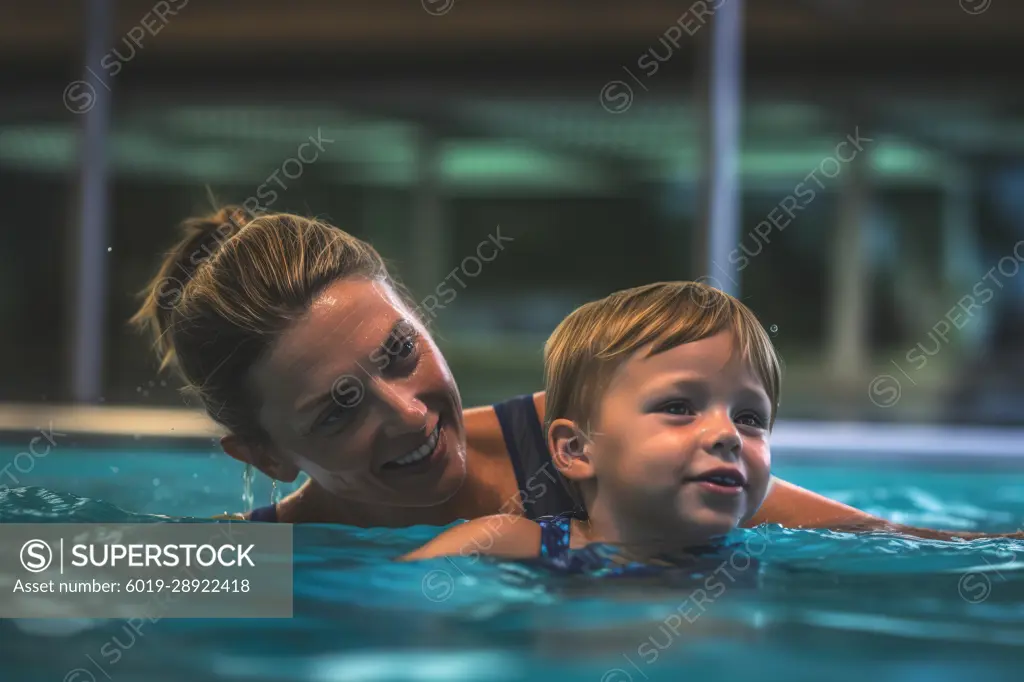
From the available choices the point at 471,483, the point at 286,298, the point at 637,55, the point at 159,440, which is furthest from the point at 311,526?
the point at 637,55

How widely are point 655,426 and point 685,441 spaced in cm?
6

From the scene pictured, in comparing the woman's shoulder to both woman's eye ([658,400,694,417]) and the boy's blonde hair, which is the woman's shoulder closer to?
the boy's blonde hair

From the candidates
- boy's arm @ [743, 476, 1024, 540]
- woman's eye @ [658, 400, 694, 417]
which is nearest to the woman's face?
woman's eye @ [658, 400, 694, 417]

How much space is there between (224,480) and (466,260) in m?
9.14

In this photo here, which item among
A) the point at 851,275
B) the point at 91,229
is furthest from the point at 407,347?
the point at 851,275

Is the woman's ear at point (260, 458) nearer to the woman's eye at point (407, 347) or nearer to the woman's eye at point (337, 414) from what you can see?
the woman's eye at point (337, 414)

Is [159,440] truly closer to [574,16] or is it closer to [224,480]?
[224,480]

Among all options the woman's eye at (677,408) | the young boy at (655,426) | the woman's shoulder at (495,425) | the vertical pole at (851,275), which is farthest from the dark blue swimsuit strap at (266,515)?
the vertical pole at (851,275)

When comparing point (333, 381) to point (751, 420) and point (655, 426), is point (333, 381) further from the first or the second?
point (751, 420)

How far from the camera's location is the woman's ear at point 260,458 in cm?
212

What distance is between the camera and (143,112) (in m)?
11.2

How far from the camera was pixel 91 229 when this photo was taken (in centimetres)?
576

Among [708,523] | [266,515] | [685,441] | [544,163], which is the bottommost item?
[266,515]

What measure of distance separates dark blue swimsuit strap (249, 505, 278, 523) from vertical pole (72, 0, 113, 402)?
357 centimetres
